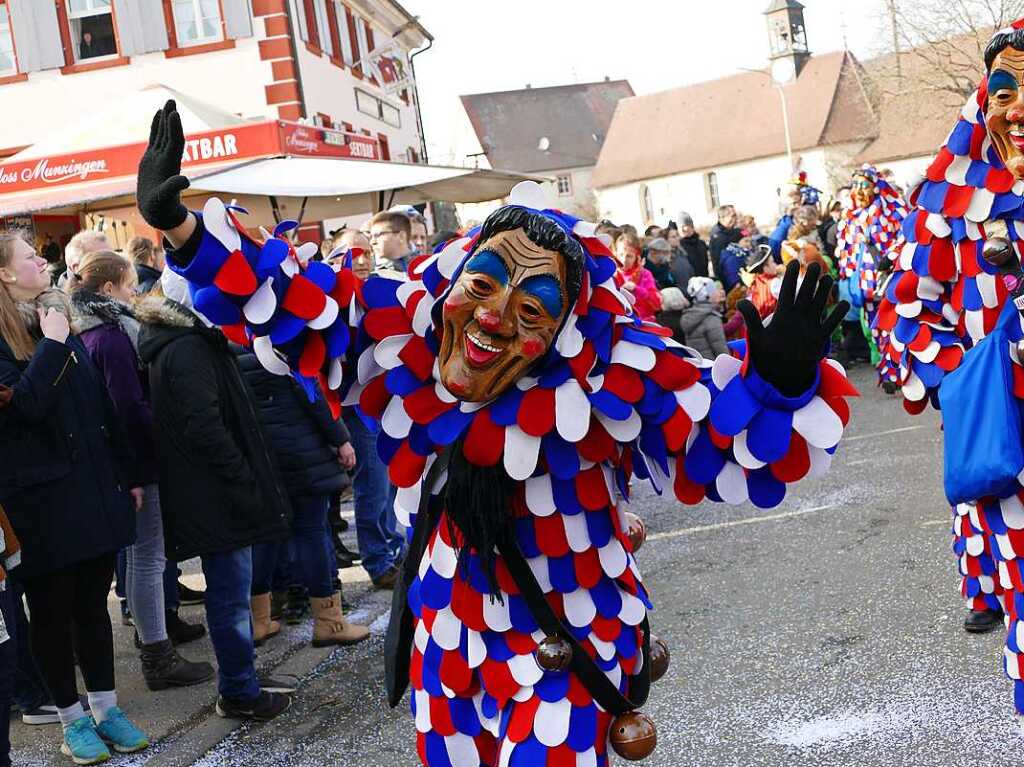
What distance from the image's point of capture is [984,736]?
3406mm

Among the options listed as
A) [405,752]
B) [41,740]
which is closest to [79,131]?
[41,740]

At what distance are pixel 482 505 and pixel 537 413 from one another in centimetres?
22

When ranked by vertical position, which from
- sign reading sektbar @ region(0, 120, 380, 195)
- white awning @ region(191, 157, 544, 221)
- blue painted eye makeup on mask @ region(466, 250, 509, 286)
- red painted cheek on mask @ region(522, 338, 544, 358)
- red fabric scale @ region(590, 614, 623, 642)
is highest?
sign reading sektbar @ region(0, 120, 380, 195)

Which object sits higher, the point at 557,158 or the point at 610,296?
the point at 557,158

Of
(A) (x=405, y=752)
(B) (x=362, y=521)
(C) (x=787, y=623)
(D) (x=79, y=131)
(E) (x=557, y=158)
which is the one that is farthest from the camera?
(E) (x=557, y=158)

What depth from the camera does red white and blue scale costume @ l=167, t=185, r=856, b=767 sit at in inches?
89.7

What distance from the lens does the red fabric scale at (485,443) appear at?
2307 millimetres

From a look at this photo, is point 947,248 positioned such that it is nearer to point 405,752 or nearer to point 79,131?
point 405,752

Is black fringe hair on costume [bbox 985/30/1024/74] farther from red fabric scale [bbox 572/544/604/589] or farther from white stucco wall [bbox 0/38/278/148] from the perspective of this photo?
white stucco wall [bbox 0/38/278/148]

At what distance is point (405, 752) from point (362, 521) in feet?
6.18

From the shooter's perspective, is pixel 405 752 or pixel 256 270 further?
pixel 405 752

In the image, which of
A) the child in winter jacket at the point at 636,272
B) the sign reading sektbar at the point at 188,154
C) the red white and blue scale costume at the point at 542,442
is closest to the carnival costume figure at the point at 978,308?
the red white and blue scale costume at the point at 542,442

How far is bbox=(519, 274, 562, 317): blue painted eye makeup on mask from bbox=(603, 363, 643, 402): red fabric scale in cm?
17

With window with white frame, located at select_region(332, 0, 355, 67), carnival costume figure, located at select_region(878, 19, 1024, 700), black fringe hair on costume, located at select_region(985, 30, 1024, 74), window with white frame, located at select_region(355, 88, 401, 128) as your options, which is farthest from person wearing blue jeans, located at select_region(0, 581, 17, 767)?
window with white frame, located at select_region(355, 88, 401, 128)
